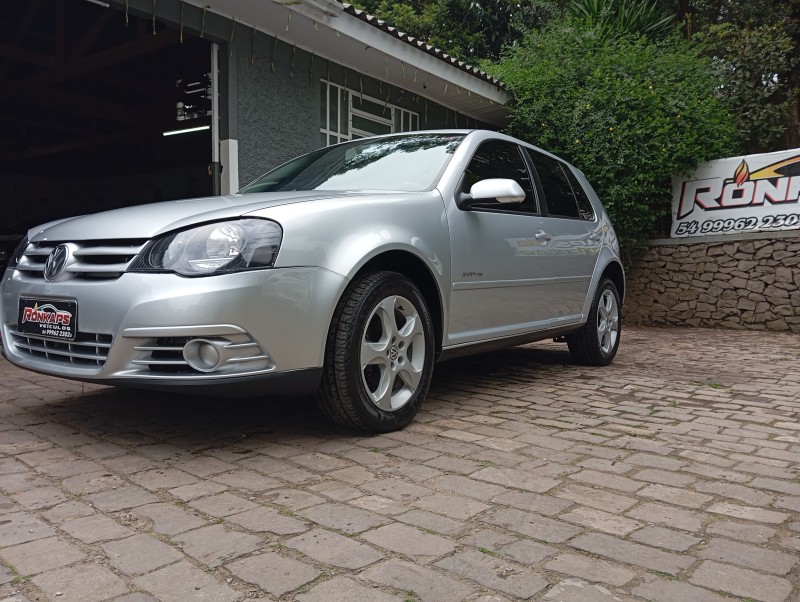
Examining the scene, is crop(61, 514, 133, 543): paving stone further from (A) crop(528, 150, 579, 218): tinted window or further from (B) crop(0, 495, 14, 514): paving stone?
(A) crop(528, 150, 579, 218): tinted window

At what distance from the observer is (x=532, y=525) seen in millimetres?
2230

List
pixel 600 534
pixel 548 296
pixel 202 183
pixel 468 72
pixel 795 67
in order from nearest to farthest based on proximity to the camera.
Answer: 1. pixel 600 534
2. pixel 548 296
3. pixel 468 72
4. pixel 795 67
5. pixel 202 183

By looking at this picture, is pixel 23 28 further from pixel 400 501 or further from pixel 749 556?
pixel 749 556

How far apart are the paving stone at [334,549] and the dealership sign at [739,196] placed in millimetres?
9329

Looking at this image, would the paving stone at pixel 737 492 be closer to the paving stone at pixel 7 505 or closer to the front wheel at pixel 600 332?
the paving stone at pixel 7 505

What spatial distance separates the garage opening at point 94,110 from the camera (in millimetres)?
9125

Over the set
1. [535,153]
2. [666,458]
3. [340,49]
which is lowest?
[666,458]

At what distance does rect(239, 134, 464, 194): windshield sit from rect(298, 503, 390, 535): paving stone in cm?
188

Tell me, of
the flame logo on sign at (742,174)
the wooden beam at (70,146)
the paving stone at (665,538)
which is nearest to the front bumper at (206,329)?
the paving stone at (665,538)

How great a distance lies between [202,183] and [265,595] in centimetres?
1489

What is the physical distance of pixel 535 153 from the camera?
194 inches

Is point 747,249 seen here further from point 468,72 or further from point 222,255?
point 222,255

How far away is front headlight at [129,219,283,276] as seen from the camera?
2.72 metres

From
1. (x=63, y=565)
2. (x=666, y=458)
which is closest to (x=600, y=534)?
(x=666, y=458)
